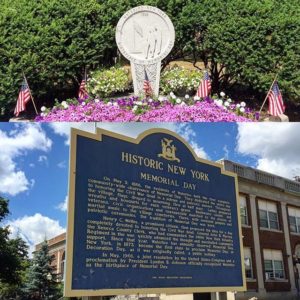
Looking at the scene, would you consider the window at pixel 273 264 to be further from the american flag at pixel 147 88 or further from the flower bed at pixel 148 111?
the american flag at pixel 147 88

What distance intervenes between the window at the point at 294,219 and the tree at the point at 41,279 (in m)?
11.9

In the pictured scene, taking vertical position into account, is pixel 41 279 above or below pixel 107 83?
below

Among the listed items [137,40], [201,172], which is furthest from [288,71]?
[201,172]

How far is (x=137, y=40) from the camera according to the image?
1770 cm

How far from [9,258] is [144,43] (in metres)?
11.3

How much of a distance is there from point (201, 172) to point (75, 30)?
1230 cm

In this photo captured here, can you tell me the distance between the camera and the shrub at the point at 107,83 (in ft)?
63.0

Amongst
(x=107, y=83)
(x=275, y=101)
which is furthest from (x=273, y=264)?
(x=107, y=83)

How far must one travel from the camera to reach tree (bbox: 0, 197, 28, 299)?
22562 mm

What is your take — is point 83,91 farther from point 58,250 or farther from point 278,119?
point 58,250

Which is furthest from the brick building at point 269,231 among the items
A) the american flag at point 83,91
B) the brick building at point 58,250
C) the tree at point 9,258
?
the brick building at point 58,250

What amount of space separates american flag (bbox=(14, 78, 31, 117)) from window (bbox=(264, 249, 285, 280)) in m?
11.5

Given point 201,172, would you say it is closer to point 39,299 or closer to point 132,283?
point 132,283

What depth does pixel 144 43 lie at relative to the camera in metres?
17.7
